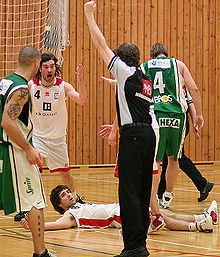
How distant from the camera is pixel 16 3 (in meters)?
11.9

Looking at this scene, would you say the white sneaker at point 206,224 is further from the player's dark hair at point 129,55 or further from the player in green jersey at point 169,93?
the player's dark hair at point 129,55

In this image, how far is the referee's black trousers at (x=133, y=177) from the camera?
3.88m

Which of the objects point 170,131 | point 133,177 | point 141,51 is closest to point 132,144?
point 133,177

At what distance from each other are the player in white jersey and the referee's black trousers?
2751mm

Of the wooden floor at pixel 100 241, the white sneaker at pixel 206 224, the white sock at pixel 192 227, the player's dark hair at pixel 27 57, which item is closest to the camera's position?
the player's dark hair at pixel 27 57

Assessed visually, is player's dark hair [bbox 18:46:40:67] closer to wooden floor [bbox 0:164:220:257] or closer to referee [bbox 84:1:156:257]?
referee [bbox 84:1:156:257]

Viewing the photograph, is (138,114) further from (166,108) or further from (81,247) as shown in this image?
(166,108)

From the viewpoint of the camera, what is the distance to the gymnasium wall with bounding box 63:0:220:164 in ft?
42.6

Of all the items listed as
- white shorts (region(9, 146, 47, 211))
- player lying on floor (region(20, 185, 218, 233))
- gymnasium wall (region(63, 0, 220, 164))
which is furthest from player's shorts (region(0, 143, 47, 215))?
gymnasium wall (region(63, 0, 220, 164))

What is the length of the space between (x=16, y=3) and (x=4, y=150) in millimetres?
8601

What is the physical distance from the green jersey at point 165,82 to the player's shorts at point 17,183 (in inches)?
108

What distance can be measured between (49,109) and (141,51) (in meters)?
7.26

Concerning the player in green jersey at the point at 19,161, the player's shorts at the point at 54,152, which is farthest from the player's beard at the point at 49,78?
the player in green jersey at the point at 19,161

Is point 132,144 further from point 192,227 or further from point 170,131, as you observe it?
point 170,131
